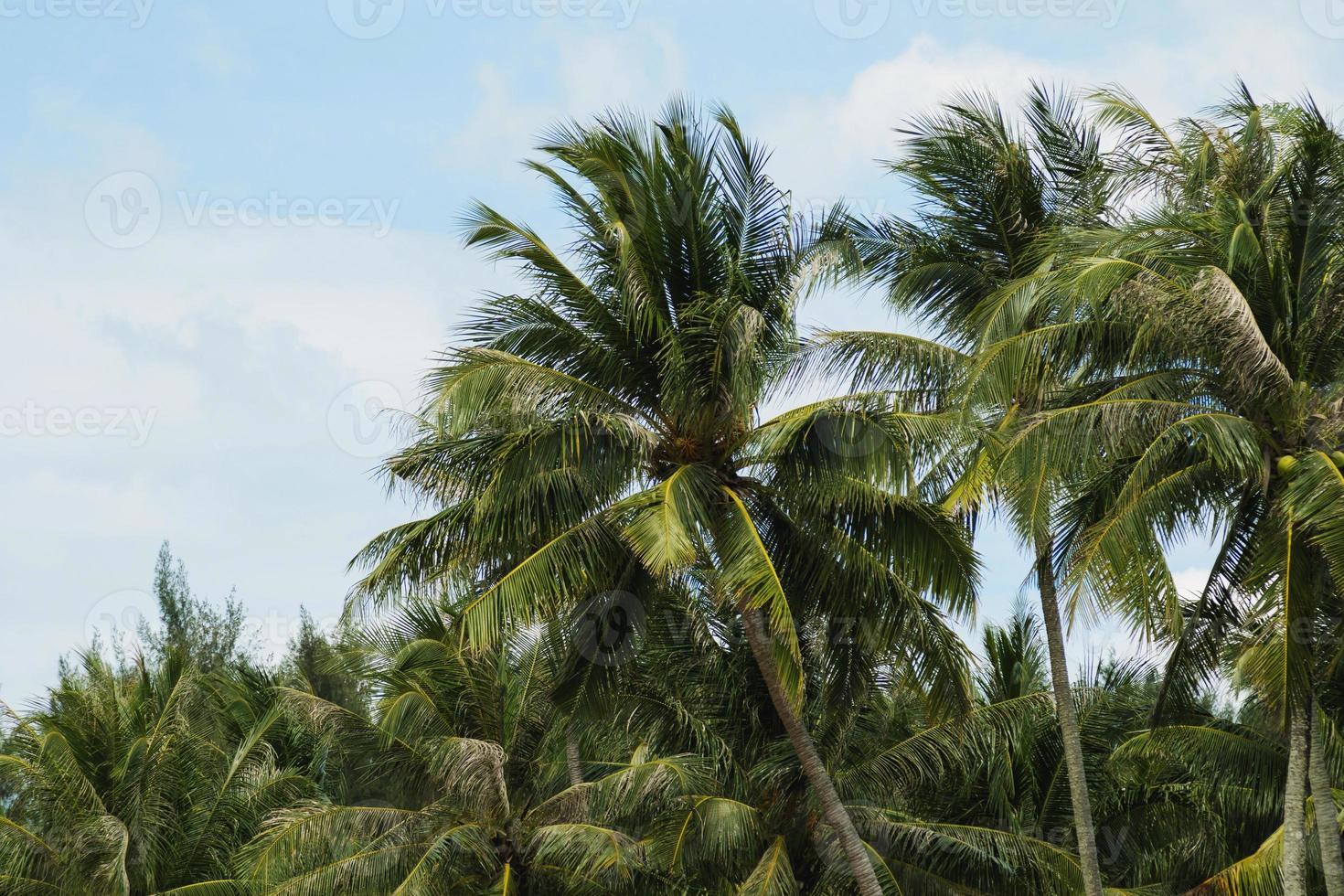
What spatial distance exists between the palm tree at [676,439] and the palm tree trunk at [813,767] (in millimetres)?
24

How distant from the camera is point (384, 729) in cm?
1866

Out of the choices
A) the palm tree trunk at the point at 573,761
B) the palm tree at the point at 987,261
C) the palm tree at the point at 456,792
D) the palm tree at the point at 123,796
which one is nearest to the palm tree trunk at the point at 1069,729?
the palm tree at the point at 987,261

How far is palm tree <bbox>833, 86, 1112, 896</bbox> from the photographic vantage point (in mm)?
15227

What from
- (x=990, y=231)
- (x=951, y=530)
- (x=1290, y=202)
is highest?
(x=990, y=231)

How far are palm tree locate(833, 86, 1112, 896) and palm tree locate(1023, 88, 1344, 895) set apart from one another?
1278 mm

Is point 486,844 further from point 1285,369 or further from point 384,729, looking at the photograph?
point 1285,369

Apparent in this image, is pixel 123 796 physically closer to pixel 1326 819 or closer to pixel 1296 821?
pixel 1296 821

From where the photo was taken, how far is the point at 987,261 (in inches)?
671

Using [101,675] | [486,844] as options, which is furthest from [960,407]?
[101,675]

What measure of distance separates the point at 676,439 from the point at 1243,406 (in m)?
5.64

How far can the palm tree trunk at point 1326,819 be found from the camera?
13.4 m

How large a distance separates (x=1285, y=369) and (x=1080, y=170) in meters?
4.89

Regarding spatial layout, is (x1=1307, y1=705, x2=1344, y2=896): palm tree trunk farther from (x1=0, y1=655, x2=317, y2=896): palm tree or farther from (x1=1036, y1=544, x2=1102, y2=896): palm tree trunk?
(x1=0, y1=655, x2=317, y2=896): palm tree

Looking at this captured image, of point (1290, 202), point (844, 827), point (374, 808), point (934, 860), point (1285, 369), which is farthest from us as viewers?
point (374, 808)
